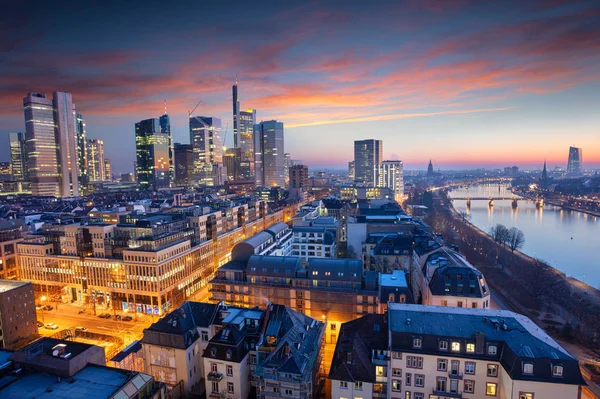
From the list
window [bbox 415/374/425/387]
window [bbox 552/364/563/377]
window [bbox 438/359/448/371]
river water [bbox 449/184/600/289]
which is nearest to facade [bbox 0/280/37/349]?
window [bbox 415/374/425/387]

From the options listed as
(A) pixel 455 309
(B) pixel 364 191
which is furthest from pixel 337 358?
(B) pixel 364 191

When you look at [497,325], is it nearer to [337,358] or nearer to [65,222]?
[337,358]

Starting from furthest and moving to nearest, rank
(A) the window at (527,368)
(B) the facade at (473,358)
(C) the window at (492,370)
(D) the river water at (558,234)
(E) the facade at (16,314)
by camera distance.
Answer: (D) the river water at (558,234) → (E) the facade at (16,314) → (C) the window at (492,370) → (A) the window at (527,368) → (B) the facade at (473,358)

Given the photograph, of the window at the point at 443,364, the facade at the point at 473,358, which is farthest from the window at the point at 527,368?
the window at the point at 443,364

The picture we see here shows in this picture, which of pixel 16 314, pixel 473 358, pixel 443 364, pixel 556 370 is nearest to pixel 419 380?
pixel 443 364

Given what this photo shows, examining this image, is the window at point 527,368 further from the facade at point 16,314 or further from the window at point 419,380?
the facade at point 16,314

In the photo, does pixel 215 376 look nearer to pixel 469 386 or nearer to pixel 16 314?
pixel 469 386
